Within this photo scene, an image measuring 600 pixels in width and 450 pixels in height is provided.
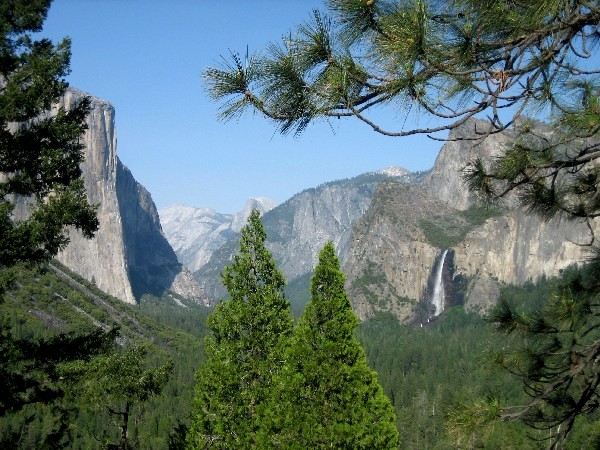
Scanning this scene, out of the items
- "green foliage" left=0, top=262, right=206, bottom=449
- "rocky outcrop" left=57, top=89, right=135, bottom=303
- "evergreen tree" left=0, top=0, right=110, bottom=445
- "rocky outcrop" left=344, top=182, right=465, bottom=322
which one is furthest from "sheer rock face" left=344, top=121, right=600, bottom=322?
"evergreen tree" left=0, top=0, right=110, bottom=445

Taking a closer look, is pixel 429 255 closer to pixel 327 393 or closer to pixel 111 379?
pixel 111 379

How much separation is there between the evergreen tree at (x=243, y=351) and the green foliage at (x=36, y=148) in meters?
3.72

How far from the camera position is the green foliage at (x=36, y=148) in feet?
32.7

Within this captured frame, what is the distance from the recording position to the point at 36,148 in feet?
35.0

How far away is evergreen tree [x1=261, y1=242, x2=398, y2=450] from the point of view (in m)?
10.9

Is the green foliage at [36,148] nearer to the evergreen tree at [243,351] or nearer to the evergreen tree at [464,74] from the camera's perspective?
the evergreen tree at [243,351]

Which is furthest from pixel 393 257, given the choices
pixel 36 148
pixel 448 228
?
pixel 36 148

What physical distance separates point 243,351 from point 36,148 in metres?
5.94

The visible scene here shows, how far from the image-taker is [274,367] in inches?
492

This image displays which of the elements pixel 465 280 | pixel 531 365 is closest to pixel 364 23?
pixel 531 365

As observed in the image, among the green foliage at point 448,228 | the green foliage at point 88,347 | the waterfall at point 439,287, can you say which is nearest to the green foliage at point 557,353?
the green foliage at point 88,347

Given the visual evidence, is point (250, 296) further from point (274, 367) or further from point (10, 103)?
point (10, 103)

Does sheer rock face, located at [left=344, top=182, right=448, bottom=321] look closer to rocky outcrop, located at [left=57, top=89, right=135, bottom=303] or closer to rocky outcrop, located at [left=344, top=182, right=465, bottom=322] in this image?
rocky outcrop, located at [left=344, top=182, right=465, bottom=322]

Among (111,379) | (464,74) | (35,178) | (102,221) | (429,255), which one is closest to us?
(464,74)
